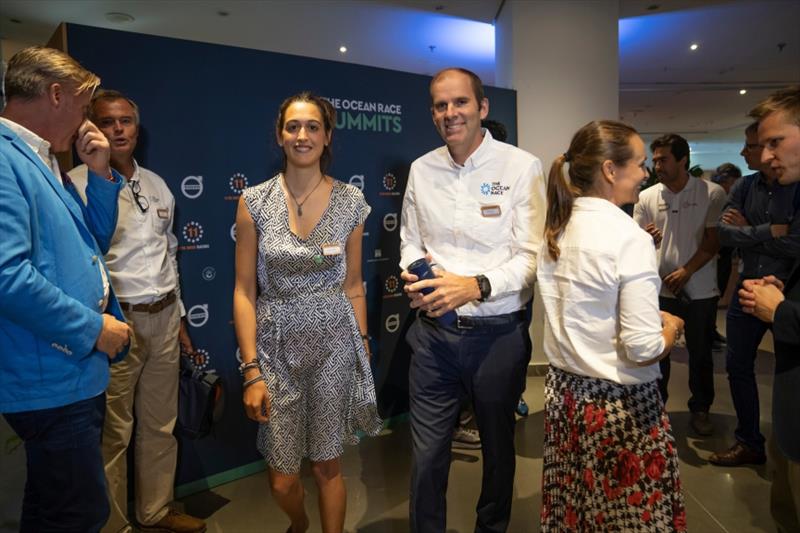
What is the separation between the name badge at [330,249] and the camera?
195cm

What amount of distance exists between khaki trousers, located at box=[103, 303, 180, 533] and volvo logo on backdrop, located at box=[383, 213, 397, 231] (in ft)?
4.83

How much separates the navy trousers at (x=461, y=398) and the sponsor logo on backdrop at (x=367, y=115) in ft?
5.54

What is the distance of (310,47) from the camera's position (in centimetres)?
719

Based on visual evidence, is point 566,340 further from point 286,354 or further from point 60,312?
point 60,312

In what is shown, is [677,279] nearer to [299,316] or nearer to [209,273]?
[299,316]

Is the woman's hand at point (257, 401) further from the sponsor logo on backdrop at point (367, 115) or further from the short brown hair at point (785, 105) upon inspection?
the short brown hair at point (785, 105)

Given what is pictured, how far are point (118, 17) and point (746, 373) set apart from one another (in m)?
6.84

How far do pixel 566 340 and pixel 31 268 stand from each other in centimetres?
151

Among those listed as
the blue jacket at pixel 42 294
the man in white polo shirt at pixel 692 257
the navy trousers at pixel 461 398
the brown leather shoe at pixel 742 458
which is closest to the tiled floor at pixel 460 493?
the brown leather shoe at pixel 742 458

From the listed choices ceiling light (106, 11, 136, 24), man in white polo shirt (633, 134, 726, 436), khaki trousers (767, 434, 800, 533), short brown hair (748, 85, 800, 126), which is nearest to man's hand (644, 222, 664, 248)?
man in white polo shirt (633, 134, 726, 436)

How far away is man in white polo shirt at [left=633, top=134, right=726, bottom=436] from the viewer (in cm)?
335

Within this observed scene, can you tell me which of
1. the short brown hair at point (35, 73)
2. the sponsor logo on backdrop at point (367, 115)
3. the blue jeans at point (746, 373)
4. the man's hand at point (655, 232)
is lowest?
the blue jeans at point (746, 373)

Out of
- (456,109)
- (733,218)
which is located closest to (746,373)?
(733,218)

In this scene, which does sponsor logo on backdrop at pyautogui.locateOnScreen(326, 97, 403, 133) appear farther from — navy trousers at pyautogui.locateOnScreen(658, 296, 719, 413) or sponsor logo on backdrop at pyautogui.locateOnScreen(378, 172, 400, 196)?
navy trousers at pyautogui.locateOnScreen(658, 296, 719, 413)
